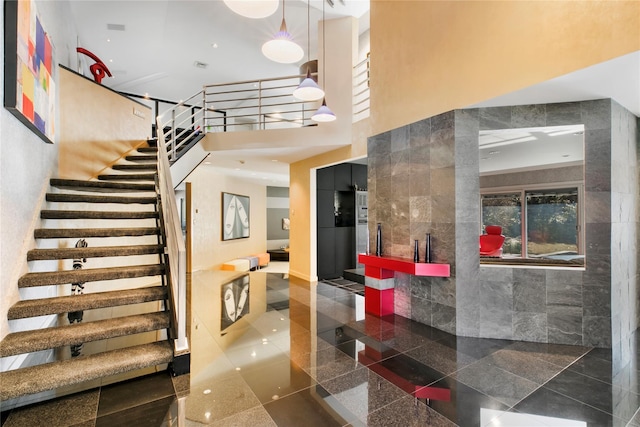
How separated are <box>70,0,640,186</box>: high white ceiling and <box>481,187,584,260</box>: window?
61cm

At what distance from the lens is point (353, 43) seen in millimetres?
5996

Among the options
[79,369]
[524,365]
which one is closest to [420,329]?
[524,365]

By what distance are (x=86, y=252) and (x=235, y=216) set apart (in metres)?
6.86

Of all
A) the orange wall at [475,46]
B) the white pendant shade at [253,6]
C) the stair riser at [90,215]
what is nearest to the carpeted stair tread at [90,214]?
the stair riser at [90,215]

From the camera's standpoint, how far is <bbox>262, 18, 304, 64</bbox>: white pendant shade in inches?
120

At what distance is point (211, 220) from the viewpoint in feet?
28.9

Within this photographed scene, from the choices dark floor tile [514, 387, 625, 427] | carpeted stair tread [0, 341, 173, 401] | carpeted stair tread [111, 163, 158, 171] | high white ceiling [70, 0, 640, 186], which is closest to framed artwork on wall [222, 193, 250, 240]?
high white ceiling [70, 0, 640, 186]

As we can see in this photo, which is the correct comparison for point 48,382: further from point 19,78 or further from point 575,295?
point 575,295

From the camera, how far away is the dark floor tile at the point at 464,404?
2161 mm

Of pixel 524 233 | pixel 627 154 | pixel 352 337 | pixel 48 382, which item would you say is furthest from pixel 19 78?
pixel 627 154

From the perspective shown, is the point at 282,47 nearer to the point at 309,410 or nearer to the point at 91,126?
the point at 309,410

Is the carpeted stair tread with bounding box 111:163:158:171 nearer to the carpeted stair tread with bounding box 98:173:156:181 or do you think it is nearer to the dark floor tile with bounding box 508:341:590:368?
the carpeted stair tread with bounding box 98:173:156:181

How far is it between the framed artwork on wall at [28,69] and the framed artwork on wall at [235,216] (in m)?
5.73

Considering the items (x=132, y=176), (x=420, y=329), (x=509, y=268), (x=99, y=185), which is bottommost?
(x=420, y=329)
